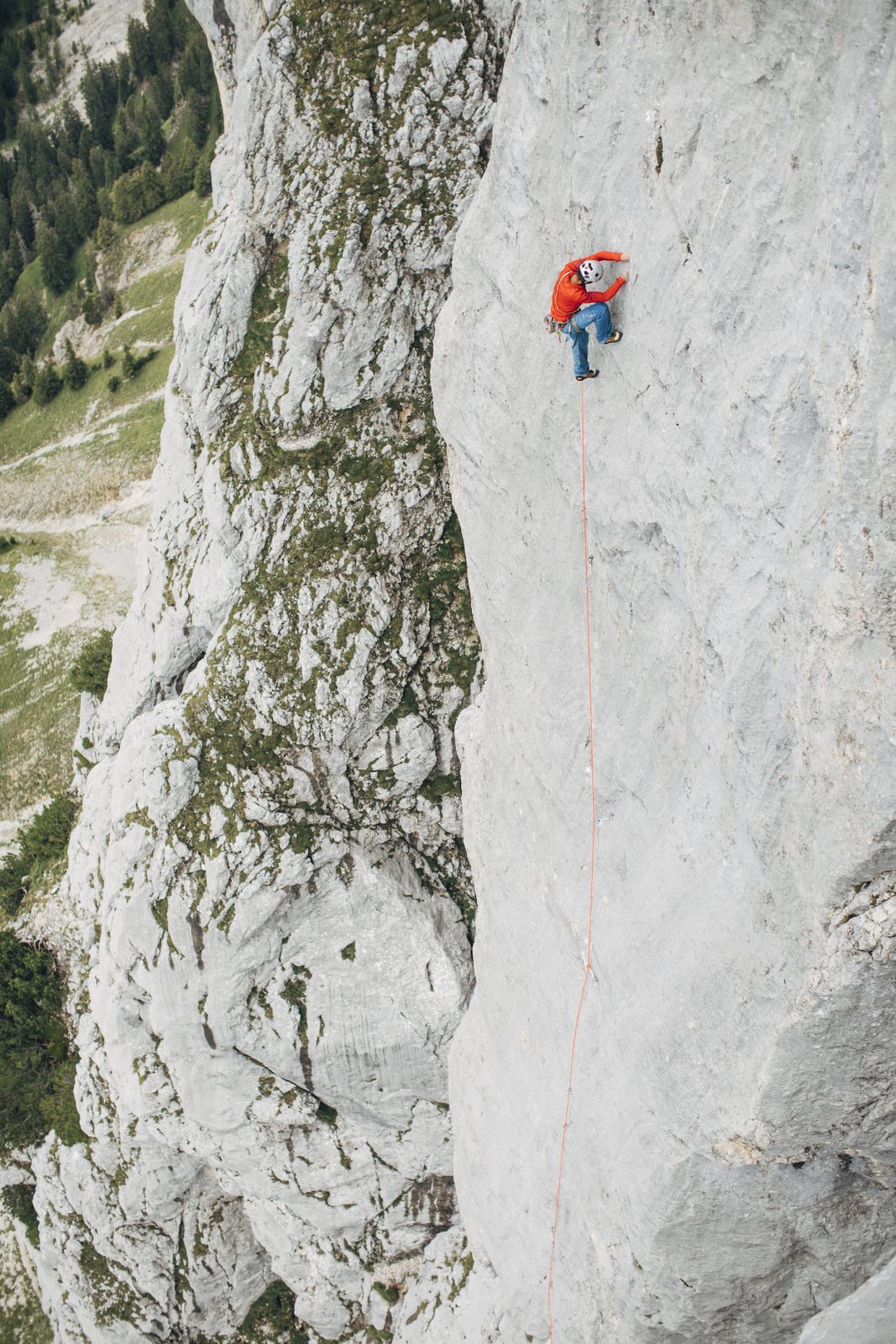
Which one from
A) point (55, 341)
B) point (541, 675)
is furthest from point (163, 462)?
point (55, 341)

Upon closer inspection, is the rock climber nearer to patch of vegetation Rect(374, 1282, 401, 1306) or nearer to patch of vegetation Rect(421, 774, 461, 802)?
patch of vegetation Rect(421, 774, 461, 802)

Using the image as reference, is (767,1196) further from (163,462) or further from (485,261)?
(163,462)

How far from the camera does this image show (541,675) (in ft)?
49.2

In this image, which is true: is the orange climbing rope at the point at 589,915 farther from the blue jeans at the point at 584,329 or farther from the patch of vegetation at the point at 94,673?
the patch of vegetation at the point at 94,673

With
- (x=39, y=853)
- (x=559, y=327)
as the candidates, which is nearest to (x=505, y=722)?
(x=559, y=327)

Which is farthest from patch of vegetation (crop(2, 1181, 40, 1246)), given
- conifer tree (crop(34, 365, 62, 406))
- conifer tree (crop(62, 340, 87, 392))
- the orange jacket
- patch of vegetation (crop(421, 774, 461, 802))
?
conifer tree (crop(34, 365, 62, 406))

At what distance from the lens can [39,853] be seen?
36.5 m

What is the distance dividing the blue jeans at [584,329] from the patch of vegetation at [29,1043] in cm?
3015

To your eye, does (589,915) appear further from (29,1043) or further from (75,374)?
(75,374)

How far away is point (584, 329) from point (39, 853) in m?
33.8

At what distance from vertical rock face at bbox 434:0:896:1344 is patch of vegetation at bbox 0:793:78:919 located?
2570 cm

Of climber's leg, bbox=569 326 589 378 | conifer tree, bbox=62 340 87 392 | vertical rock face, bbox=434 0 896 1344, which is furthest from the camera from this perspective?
conifer tree, bbox=62 340 87 392

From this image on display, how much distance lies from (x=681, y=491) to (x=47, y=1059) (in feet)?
106

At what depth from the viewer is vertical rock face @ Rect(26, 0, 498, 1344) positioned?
65.9 ft
